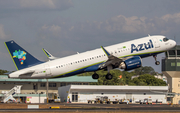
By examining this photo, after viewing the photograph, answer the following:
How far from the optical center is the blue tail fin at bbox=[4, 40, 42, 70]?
187ft

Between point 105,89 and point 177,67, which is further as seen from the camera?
point 177,67

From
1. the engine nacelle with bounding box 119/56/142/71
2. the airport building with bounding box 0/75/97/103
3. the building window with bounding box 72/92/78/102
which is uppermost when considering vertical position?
the engine nacelle with bounding box 119/56/142/71

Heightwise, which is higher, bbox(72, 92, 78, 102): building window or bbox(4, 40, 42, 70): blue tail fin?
bbox(4, 40, 42, 70): blue tail fin

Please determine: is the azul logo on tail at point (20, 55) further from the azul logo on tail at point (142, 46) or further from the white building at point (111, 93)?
the white building at point (111, 93)

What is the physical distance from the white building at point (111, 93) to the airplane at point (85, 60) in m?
52.4

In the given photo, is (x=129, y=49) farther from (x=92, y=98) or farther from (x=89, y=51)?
(x=92, y=98)

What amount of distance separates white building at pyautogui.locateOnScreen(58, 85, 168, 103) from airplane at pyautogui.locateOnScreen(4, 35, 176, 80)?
172ft

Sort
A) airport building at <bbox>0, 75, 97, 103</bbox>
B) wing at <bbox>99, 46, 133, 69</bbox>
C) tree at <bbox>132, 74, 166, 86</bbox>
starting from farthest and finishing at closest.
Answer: tree at <bbox>132, 74, 166, 86</bbox>, airport building at <bbox>0, 75, 97, 103</bbox>, wing at <bbox>99, 46, 133, 69</bbox>

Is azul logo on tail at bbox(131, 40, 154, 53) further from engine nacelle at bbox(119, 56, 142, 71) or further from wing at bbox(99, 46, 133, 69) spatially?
wing at bbox(99, 46, 133, 69)

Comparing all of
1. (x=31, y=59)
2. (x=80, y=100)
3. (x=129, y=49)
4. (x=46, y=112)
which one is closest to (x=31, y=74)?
(x=31, y=59)

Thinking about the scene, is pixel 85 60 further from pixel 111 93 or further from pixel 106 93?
pixel 111 93

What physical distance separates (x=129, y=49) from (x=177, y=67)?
74.0 metres

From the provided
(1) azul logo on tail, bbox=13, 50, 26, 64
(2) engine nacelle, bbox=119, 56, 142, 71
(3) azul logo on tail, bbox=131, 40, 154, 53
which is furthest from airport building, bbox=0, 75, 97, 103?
(3) azul logo on tail, bbox=131, 40, 154, 53

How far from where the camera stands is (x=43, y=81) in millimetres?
139125
